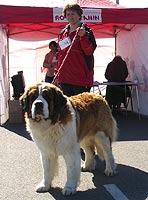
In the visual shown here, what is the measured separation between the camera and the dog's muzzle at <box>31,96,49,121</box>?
146 inches

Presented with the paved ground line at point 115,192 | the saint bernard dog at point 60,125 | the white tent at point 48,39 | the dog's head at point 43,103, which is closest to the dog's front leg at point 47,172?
the saint bernard dog at point 60,125

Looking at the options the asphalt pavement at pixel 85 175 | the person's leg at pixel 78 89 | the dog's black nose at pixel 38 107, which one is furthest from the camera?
the person's leg at pixel 78 89

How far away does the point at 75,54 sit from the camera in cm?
543

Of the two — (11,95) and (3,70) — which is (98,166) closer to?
(3,70)

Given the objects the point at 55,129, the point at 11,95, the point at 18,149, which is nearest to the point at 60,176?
the point at 55,129

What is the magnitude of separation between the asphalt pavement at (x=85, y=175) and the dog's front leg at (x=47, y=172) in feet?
0.24

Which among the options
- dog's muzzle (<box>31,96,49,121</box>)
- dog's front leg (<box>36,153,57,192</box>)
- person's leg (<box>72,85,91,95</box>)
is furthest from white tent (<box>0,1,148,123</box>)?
dog's muzzle (<box>31,96,49,121</box>)

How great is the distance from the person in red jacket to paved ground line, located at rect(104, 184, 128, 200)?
160cm

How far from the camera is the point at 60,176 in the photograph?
4859 mm

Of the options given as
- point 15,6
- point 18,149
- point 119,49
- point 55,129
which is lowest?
point 18,149

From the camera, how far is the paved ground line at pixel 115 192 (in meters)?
4.09

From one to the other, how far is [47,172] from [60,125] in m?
0.61

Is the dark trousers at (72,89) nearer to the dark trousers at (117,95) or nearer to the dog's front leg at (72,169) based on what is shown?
the dog's front leg at (72,169)

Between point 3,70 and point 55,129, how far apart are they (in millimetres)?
5942
